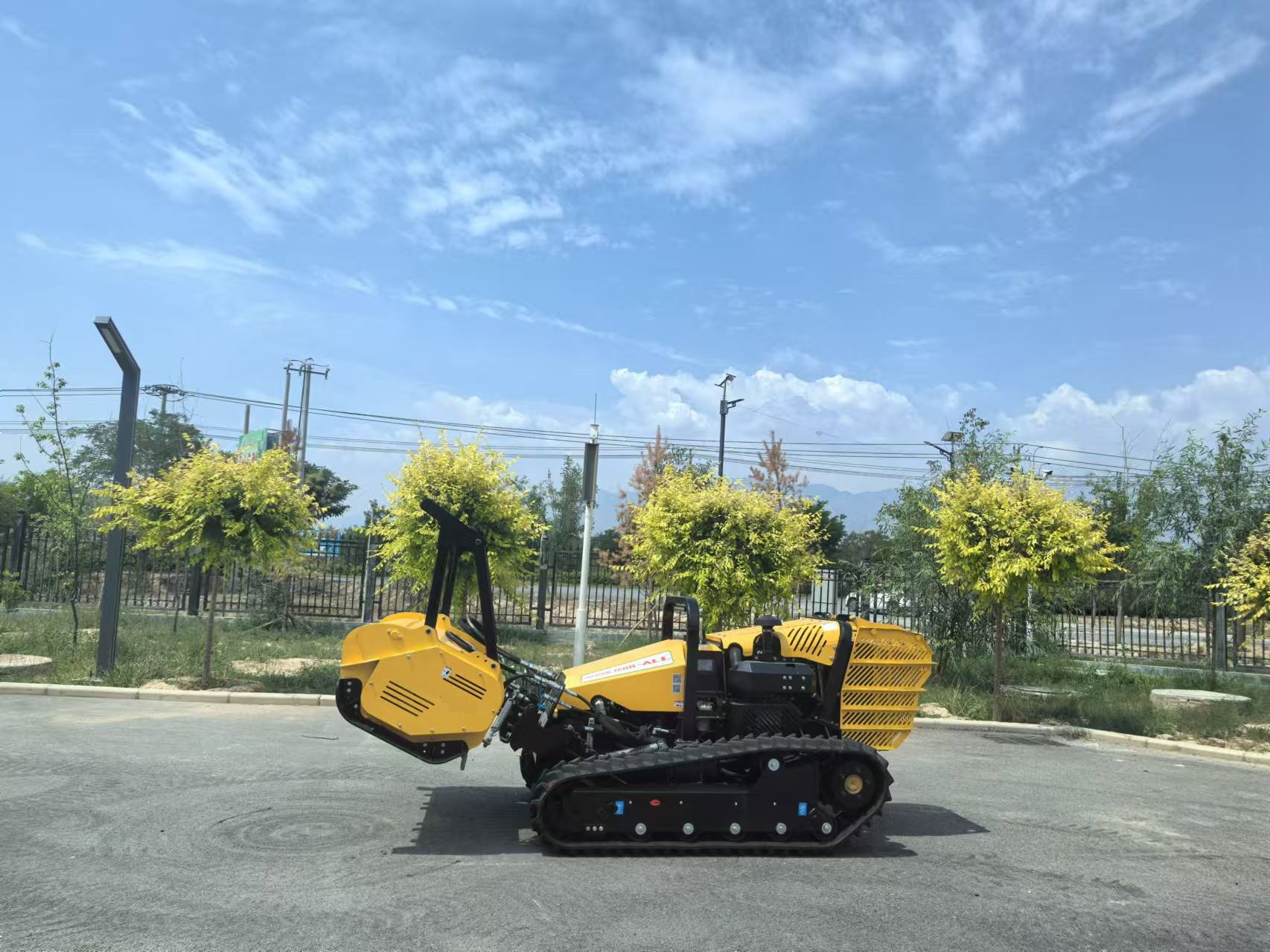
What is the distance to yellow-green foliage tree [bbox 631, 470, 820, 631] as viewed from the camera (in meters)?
13.2

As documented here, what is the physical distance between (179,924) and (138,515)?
350 inches

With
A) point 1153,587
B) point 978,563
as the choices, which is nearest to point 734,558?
point 978,563

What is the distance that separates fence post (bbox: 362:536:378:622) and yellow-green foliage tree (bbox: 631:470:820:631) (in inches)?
289

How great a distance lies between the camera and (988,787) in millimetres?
8281

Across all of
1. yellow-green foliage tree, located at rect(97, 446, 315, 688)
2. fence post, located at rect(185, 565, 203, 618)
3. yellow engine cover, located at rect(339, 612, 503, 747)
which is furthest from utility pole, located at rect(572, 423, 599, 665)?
fence post, located at rect(185, 565, 203, 618)

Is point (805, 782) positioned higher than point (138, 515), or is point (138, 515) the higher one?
point (138, 515)

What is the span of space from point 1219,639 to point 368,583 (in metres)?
16.6

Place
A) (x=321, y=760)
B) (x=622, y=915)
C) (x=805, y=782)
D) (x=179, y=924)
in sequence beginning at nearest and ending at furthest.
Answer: (x=179, y=924), (x=622, y=915), (x=805, y=782), (x=321, y=760)

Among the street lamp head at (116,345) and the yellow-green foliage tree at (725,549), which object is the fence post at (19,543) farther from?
the yellow-green foliage tree at (725,549)

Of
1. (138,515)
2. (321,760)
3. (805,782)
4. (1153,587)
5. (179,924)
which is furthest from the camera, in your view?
(1153,587)

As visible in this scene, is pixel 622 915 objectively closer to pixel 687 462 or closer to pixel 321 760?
pixel 321 760

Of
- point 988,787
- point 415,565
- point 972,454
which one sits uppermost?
point 972,454

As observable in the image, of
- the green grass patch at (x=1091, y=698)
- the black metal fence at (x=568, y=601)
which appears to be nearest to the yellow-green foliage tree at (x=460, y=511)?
the black metal fence at (x=568, y=601)

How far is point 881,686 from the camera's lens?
6.52 metres
